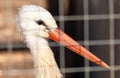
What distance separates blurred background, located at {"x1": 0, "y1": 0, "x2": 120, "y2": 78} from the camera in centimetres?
151

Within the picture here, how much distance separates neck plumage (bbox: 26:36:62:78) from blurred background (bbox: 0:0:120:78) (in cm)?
2

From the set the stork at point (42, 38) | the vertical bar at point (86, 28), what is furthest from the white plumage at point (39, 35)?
the vertical bar at point (86, 28)

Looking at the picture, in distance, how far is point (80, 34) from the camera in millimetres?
1539

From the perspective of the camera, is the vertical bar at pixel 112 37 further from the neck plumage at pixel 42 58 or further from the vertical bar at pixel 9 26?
the vertical bar at pixel 9 26

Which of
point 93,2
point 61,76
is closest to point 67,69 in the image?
point 61,76

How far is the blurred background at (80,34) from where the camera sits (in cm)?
151

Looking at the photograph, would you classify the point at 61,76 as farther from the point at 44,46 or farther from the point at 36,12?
the point at 36,12

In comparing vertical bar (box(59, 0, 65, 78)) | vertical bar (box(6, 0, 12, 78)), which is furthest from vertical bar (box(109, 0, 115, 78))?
vertical bar (box(6, 0, 12, 78))

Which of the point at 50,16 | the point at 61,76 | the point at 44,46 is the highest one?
the point at 50,16

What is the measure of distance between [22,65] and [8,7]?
0.23m

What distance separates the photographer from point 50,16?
146 centimetres

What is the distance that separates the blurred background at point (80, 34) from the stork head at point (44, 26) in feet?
0.11

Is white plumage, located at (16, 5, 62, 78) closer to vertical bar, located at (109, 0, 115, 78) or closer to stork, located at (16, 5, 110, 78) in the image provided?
stork, located at (16, 5, 110, 78)

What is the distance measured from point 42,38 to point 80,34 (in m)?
0.15
